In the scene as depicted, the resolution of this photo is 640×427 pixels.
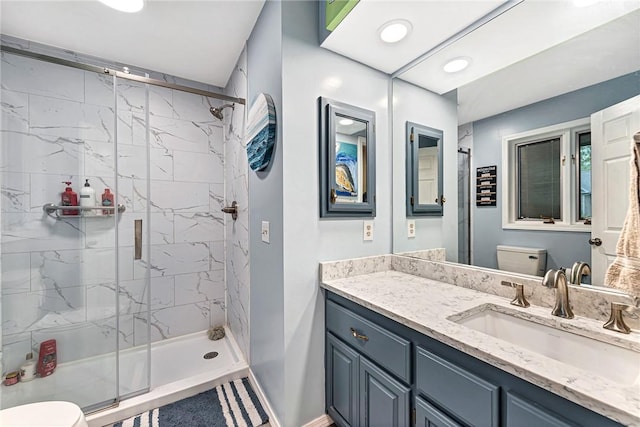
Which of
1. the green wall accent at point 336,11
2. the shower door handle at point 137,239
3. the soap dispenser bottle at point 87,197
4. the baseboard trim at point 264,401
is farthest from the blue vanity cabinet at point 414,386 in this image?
the soap dispenser bottle at point 87,197

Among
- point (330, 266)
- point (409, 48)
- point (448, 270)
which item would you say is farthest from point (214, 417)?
point (409, 48)

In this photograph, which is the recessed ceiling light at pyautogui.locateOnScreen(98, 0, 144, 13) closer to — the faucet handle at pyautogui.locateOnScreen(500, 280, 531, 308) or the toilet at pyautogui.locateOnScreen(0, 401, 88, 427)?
the toilet at pyautogui.locateOnScreen(0, 401, 88, 427)

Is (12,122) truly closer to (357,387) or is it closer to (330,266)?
(330,266)

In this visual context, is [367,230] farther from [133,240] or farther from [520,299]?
[133,240]

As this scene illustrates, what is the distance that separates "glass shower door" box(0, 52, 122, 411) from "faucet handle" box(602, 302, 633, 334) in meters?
2.56

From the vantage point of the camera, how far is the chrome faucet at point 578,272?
3.03ft

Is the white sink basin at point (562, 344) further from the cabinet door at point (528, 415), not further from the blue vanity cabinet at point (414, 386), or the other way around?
the cabinet door at point (528, 415)

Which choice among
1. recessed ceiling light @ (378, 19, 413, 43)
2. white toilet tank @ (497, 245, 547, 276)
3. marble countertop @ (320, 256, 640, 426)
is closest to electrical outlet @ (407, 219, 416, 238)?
marble countertop @ (320, 256, 640, 426)

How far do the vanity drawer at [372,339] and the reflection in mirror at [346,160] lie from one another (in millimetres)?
571

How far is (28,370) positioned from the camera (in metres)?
1.61

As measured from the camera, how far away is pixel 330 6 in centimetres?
131

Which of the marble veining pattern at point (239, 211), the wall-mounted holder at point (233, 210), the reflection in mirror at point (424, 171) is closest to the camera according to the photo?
the reflection in mirror at point (424, 171)

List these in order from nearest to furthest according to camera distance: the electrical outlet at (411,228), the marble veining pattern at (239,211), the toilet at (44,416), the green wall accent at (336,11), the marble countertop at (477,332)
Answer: the marble countertop at (477,332), the toilet at (44,416), the green wall accent at (336,11), the electrical outlet at (411,228), the marble veining pattern at (239,211)

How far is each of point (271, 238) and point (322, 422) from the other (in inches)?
43.4
